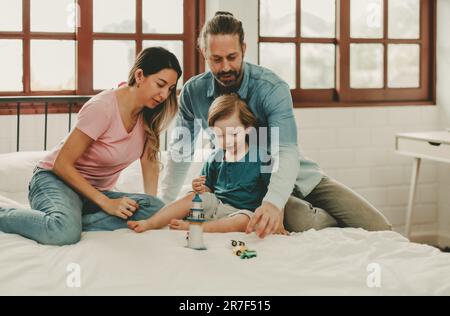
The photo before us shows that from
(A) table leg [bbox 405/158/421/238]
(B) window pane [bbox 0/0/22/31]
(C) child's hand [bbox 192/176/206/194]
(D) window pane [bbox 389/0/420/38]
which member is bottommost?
(A) table leg [bbox 405/158/421/238]

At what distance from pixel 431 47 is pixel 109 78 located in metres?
1.99

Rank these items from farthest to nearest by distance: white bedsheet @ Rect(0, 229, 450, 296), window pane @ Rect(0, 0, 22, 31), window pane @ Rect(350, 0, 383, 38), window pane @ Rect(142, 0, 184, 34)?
window pane @ Rect(350, 0, 383, 38), window pane @ Rect(142, 0, 184, 34), window pane @ Rect(0, 0, 22, 31), white bedsheet @ Rect(0, 229, 450, 296)

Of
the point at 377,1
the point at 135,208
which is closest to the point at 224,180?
the point at 135,208

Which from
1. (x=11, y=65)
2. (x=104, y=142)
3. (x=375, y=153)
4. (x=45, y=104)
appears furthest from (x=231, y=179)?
(x=375, y=153)

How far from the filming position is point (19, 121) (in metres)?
3.34

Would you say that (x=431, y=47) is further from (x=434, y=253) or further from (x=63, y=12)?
(x=434, y=253)

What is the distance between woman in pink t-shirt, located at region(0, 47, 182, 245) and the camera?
2.26 meters

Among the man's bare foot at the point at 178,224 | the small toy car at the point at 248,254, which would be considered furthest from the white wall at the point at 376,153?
the small toy car at the point at 248,254

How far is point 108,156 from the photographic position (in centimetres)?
238

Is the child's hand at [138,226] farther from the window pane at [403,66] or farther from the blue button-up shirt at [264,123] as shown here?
the window pane at [403,66]

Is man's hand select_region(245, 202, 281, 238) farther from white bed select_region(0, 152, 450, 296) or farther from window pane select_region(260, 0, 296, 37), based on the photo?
window pane select_region(260, 0, 296, 37)

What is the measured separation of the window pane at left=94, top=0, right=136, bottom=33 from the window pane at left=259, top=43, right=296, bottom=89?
748 mm

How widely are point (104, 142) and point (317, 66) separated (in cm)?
200

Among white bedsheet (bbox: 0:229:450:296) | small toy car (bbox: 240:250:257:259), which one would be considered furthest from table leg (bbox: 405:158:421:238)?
small toy car (bbox: 240:250:257:259)
